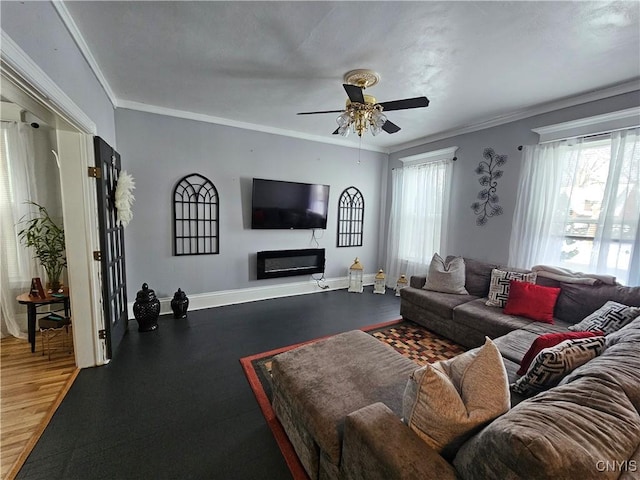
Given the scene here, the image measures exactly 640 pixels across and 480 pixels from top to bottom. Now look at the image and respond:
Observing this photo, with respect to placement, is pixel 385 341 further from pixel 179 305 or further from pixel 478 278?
pixel 179 305

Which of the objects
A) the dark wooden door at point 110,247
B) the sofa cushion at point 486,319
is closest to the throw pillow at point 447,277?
the sofa cushion at point 486,319

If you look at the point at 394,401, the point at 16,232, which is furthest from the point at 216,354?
the point at 16,232

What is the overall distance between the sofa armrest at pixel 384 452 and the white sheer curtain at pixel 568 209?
303cm

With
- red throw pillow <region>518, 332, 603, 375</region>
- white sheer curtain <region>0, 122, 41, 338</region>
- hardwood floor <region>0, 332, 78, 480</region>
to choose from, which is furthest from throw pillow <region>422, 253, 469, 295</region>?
white sheer curtain <region>0, 122, 41, 338</region>

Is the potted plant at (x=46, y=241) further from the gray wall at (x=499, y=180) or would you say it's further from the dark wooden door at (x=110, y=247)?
the gray wall at (x=499, y=180)

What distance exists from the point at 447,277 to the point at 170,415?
3.24 meters

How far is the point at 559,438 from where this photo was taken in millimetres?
760

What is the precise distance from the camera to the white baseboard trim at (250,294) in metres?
3.86

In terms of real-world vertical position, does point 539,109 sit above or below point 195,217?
above

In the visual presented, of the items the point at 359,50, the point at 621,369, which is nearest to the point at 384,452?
the point at 621,369

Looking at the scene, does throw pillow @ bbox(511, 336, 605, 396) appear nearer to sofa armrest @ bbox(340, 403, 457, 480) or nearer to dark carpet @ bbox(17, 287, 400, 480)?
sofa armrest @ bbox(340, 403, 457, 480)

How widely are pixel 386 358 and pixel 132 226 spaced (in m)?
3.43

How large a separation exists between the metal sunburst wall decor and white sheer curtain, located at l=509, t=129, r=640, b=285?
283mm

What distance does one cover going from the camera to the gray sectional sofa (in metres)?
0.75
